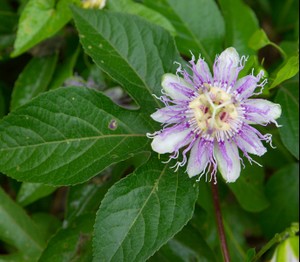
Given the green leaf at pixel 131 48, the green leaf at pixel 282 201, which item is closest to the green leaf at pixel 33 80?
the green leaf at pixel 131 48

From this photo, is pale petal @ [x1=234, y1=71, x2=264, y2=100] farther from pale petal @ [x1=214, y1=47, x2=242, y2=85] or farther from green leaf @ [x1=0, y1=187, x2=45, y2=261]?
green leaf @ [x1=0, y1=187, x2=45, y2=261]

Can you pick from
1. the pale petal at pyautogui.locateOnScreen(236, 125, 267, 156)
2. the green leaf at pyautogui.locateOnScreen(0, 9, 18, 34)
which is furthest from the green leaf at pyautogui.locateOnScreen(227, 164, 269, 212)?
the green leaf at pyautogui.locateOnScreen(0, 9, 18, 34)

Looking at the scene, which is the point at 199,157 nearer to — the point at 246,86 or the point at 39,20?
the point at 246,86

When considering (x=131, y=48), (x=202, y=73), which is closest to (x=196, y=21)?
(x=131, y=48)

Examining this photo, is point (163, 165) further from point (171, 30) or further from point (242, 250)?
point (242, 250)

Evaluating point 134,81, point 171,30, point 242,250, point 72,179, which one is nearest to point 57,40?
point 171,30
